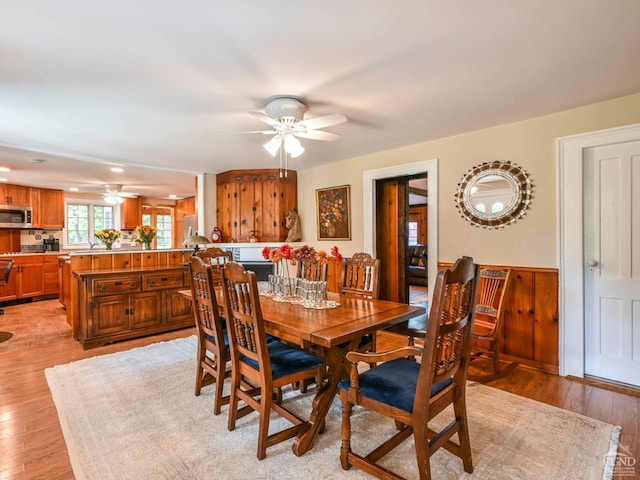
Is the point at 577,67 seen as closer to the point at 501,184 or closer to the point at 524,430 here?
the point at 501,184

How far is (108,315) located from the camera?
381cm

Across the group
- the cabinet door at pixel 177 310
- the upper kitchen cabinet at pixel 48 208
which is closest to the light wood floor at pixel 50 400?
the cabinet door at pixel 177 310

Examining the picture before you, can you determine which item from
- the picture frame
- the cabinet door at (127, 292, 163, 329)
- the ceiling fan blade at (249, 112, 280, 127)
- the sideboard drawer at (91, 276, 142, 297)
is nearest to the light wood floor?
the cabinet door at (127, 292, 163, 329)

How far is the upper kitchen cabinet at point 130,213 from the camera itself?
7719 mm

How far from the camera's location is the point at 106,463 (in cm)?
178

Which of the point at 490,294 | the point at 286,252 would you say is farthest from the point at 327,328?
the point at 490,294

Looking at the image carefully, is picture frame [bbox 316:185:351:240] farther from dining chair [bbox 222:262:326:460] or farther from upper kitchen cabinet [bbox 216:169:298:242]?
dining chair [bbox 222:262:326:460]

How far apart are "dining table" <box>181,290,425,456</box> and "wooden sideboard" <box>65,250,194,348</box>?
7.61 ft

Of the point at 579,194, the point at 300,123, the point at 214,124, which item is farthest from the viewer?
the point at 214,124

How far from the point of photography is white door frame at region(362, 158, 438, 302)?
3660 mm

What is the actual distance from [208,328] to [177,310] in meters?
2.33

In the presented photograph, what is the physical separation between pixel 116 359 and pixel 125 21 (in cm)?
302

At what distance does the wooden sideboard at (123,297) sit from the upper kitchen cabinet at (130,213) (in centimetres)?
380

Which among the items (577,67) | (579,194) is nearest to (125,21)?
(577,67)
